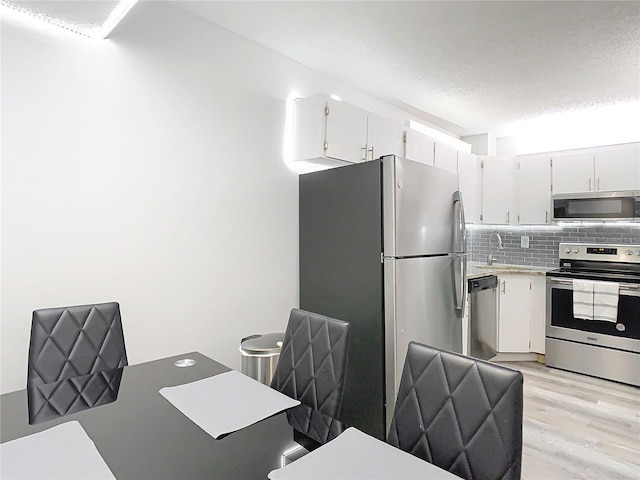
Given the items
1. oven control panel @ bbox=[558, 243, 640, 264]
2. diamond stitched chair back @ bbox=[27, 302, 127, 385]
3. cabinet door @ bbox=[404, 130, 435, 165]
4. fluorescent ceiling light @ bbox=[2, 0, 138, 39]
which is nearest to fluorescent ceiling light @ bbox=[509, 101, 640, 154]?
oven control panel @ bbox=[558, 243, 640, 264]

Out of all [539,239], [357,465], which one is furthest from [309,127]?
[539,239]

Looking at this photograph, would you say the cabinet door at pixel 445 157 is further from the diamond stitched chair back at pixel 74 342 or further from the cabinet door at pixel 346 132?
the diamond stitched chair back at pixel 74 342

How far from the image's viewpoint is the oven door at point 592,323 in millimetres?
3504

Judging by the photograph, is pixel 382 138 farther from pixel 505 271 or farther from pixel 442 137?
pixel 505 271

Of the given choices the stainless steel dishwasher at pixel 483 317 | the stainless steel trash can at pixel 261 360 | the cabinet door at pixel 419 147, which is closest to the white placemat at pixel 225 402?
the stainless steel trash can at pixel 261 360

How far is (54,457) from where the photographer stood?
0.96 metres

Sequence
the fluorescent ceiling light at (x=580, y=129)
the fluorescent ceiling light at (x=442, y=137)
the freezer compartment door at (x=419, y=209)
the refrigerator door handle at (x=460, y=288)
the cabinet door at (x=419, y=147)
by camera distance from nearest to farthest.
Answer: the freezer compartment door at (x=419, y=209)
the refrigerator door handle at (x=460, y=288)
the cabinet door at (x=419, y=147)
the fluorescent ceiling light at (x=580, y=129)
the fluorescent ceiling light at (x=442, y=137)

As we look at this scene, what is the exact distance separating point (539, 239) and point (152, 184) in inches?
172

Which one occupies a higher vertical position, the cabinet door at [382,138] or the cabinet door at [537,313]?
the cabinet door at [382,138]

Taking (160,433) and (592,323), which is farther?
(592,323)

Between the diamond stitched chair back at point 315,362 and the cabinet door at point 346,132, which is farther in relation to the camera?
the cabinet door at point 346,132

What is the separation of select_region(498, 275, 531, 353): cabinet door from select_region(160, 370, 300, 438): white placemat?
359 centimetres

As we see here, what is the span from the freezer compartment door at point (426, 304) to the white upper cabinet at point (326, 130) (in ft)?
3.14

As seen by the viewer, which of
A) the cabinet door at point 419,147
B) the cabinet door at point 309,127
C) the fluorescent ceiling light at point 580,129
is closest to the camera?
the cabinet door at point 309,127
